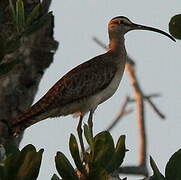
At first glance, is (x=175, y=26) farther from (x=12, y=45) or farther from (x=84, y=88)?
(x=84, y=88)

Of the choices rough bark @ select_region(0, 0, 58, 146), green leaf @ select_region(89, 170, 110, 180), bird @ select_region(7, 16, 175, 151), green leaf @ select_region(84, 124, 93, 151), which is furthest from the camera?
bird @ select_region(7, 16, 175, 151)

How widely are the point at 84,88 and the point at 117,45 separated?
4.30 ft

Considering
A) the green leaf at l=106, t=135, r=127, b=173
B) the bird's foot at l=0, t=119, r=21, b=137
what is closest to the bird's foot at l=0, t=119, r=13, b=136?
the bird's foot at l=0, t=119, r=21, b=137

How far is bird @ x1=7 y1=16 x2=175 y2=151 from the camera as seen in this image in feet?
30.5

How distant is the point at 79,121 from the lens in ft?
33.2

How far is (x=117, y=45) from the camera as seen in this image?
1088cm

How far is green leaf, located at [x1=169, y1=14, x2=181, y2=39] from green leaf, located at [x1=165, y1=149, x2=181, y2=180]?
2.37ft

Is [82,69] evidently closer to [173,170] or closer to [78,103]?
[78,103]

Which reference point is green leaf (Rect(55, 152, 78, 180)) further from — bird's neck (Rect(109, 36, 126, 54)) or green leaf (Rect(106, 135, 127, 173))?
bird's neck (Rect(109, 36, 126, 54))

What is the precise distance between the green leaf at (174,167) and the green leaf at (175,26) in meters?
0.72

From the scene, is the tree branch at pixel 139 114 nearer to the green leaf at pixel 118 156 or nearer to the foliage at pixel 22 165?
the green leaf at pixel 118 156

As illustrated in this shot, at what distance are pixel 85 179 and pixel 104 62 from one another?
236 inches

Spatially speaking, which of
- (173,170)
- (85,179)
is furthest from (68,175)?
(173,170)

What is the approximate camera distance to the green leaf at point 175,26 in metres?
4.63
